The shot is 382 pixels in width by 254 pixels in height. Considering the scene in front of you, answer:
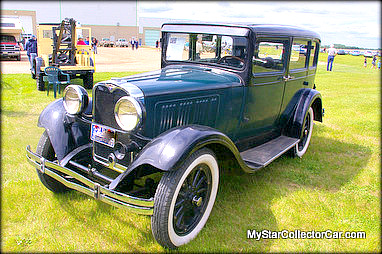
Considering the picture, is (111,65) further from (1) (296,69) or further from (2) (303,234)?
(2) (303,234)

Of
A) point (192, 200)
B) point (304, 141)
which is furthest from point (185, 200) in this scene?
Result: point (304, 141)

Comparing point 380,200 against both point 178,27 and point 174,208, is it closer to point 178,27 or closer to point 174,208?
point 174,208

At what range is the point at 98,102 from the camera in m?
2.95

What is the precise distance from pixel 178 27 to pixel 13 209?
9.49 feet

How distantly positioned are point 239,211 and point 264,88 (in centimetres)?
160

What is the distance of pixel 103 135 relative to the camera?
9.55 ft

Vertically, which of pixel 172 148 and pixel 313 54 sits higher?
pixel 313 54

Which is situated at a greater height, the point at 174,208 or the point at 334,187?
the point at 174,208

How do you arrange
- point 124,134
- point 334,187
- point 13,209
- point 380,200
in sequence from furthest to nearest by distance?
1. point 334,187
2. point 380,200
3. point 13,209
4. point 124,134

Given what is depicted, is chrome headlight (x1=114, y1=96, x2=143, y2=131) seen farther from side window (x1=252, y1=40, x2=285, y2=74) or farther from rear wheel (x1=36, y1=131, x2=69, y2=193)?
side window (x1=252, y1=40, x2=285, y2=74)

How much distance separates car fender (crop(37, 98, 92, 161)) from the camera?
3.10 metres

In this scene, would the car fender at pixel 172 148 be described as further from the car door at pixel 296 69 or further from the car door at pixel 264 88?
the car door at pixel 296 69

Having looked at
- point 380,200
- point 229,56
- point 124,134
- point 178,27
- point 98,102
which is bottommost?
point 380,200

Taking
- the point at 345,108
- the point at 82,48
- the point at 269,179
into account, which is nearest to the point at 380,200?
the point at 269,179
